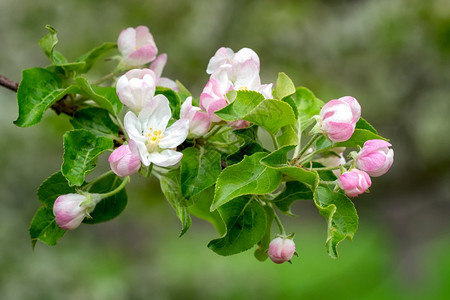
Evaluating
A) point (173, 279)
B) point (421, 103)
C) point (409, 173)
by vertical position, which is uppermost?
point (421, 103)

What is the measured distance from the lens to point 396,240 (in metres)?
6.53

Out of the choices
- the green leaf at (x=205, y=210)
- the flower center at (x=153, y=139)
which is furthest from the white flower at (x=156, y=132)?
the green leaf at (x=205, y=210)

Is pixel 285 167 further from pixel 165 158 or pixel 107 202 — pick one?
pixel 107 202

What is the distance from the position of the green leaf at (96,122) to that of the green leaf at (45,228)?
0.57 ft

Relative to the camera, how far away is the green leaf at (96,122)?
106 cm

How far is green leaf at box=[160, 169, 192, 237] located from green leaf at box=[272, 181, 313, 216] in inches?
7.0

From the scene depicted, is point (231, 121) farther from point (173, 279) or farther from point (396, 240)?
point (396, 240)

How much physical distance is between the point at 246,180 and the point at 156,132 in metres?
0.18

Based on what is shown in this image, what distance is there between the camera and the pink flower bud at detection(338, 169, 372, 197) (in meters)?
0.87

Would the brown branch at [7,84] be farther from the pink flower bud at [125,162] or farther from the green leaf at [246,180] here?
the green leaf at [246,180]

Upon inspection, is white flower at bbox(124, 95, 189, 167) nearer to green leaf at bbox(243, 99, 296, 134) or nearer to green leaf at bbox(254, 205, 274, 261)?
green leaf at bbox(243, 99, 296, 134)

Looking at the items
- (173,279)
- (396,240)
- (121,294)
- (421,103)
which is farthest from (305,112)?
Result: (396,240)

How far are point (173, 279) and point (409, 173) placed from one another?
2.45m

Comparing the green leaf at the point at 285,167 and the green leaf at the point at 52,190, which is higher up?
the green leaf at the point at 285,167
